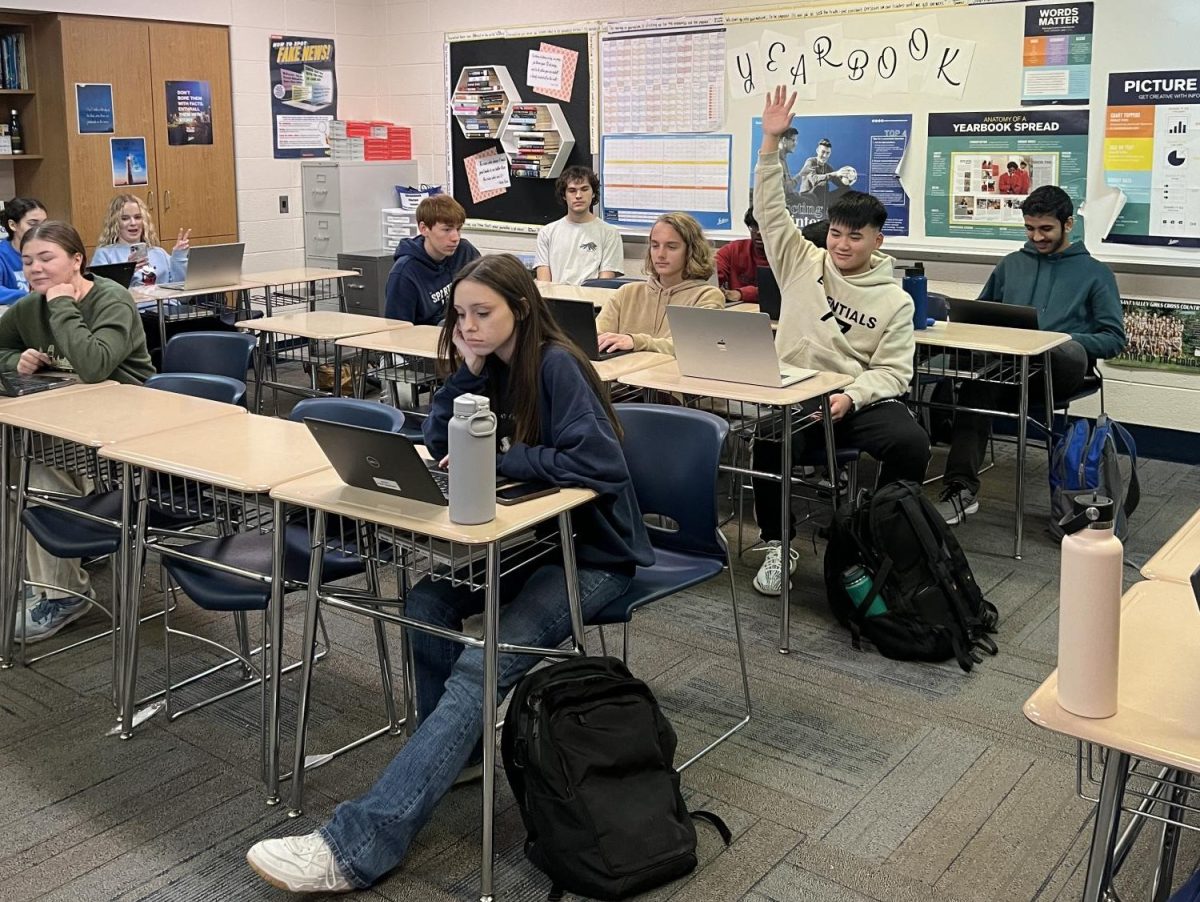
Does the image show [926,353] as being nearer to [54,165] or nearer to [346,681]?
[346,681]

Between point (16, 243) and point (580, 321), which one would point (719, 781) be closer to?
point (580, 321)

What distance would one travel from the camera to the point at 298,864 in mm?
2209

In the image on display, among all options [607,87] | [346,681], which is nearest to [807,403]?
[346,681]

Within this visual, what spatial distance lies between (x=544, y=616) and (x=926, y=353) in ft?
8.14

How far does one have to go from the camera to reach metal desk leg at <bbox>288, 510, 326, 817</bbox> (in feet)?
8.02

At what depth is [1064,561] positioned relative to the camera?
1.44m

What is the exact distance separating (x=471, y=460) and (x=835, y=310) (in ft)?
6.76

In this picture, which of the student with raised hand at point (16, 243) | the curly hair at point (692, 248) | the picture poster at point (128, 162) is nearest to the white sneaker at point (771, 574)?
the curly hair at point (692, 248)

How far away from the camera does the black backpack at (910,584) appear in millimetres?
3316

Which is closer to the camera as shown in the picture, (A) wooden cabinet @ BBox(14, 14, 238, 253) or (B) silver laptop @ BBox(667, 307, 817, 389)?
(B) silver laptop @ BBox(667, 307, 817, 389)

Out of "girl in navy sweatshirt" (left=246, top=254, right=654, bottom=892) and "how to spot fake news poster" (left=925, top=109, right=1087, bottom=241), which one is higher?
"how to spot fake news poster" (left=925, top=109, right=1087, bottom=241)

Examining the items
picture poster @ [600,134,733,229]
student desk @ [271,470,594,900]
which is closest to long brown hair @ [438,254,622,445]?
student desk @ [271,470,594,900]

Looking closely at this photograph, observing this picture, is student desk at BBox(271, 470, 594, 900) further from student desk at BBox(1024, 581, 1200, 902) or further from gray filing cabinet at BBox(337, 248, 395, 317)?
gray filing cabinet at BBox(337, 248, 395, 317)

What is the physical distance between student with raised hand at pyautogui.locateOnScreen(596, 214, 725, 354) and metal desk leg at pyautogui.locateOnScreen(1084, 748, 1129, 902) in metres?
2.72
